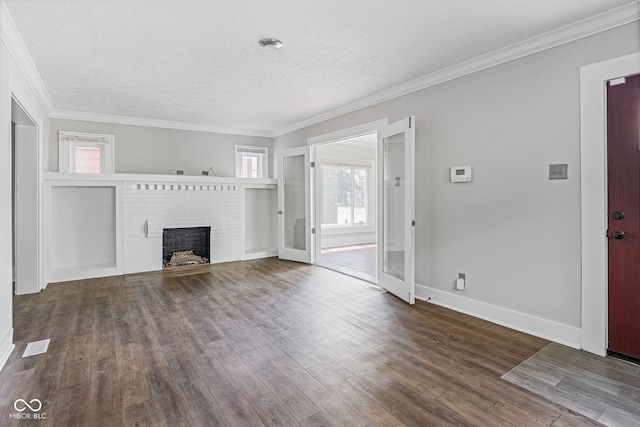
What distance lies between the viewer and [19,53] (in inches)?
116

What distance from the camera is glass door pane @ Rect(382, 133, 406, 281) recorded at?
400 cm

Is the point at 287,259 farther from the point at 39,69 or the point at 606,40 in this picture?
the point at 606,40

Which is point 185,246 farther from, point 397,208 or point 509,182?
point 509,182

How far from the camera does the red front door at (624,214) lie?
2402mm

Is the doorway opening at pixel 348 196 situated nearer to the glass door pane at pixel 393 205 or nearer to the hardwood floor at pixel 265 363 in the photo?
the glass door pane at pixel 393 205

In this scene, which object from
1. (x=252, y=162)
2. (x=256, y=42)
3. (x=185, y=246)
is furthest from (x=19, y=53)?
(x=252, y=162)

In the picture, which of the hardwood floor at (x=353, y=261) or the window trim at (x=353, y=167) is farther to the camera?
the window trim at (x=353, y=167)

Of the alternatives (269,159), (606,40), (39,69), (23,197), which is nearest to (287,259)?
(269,159)

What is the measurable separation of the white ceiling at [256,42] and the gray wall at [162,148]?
89cm

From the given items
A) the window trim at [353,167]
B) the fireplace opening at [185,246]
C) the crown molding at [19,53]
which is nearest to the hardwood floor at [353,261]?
the window trim at [353,167]

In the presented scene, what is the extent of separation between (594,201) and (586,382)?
133 cm

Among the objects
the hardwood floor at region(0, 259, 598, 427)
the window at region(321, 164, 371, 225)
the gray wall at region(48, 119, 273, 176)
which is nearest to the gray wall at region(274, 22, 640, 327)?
the hardwood floor at region(0, 259, 598, 427)

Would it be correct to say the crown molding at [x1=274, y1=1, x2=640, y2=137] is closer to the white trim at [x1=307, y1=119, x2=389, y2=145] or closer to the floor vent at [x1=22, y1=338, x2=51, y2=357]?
the white trim at [x1=307, y1=119, x2=389, y2=145]

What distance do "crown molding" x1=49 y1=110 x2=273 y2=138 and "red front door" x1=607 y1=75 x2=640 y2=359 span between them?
18.6 ft
